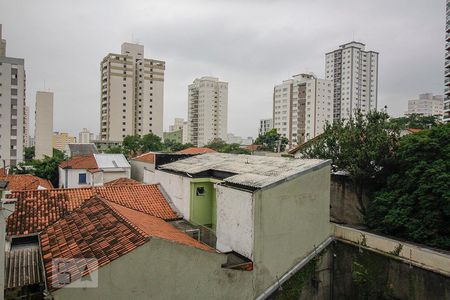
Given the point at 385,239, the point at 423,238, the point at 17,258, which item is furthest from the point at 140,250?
the point at 423,238

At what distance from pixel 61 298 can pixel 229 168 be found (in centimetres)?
756

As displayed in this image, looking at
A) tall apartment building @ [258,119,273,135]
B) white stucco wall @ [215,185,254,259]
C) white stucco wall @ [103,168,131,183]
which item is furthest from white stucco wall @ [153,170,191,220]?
tall apartment building @ [258,119,273,135]

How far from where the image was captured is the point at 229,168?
12.9 meters

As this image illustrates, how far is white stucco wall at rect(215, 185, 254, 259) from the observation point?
31.0ft

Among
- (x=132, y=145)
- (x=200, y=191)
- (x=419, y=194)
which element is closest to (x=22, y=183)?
(x=200, y=191)

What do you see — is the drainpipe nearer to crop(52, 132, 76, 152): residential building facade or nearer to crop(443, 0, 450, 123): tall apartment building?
crop(443, 0, 450, 123): tall apartment building

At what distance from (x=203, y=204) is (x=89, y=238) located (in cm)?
524

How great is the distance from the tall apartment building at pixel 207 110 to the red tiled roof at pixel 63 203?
75587 millimetres

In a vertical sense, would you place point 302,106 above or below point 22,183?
above

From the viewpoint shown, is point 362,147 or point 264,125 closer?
point 362,147

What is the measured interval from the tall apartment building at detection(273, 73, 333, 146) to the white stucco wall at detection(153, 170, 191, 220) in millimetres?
63442

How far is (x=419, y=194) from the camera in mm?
12148

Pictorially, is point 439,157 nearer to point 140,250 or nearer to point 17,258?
point 140,250

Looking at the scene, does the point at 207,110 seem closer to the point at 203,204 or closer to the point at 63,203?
the point at 203,204
